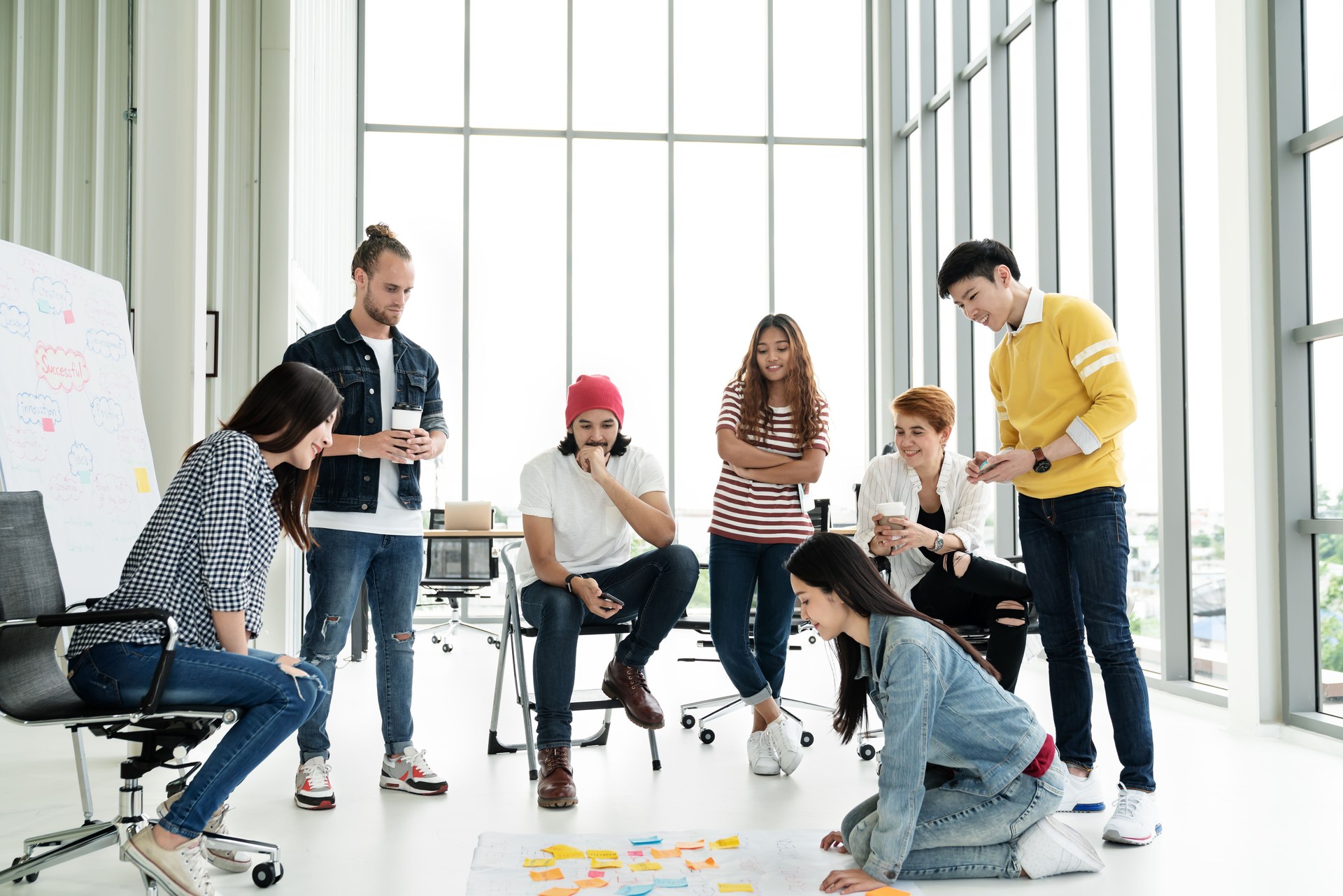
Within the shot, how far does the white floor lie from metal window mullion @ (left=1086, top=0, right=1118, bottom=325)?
2.15 meters

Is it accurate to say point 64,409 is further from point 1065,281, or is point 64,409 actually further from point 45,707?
point 1065,281

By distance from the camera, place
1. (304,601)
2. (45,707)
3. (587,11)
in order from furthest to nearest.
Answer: (587,11) < (304,601) < (45,707)

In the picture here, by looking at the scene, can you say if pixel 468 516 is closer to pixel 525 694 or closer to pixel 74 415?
pixel 525 694

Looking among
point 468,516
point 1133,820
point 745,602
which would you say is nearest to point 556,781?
point 745,602

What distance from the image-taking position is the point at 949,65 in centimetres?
691

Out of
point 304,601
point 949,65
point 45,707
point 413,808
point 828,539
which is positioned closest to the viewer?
point 45,707

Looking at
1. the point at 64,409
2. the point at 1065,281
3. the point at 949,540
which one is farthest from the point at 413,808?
the point at 1065,281

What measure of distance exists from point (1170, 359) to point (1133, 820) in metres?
2.78

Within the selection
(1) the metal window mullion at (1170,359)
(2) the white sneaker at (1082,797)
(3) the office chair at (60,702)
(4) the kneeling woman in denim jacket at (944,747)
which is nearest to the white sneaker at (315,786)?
(3) the office chair at (60,702)

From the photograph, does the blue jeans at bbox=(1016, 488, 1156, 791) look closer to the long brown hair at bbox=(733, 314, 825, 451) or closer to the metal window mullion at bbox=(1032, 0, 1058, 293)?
the long brown hair at bbox=(733, 314, 825, 451)

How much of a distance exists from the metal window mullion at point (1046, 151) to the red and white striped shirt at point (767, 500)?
3055 mm

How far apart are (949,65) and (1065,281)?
2.22 meters

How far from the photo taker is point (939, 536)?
9.51 ft

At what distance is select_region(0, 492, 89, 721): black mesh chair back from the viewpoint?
190cm
